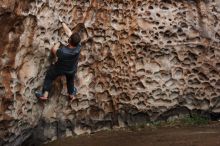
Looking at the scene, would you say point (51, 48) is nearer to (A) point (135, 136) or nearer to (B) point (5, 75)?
(B) point (5, 75)

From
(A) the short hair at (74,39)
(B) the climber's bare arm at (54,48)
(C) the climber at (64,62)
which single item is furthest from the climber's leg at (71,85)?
(A) the short hair at (74,39)

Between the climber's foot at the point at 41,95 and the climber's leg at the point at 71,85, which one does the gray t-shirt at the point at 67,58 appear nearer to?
the climber's leg at the point at 71,85

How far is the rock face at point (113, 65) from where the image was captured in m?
6.28

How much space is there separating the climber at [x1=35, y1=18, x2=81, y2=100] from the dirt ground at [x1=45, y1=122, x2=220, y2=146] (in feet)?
2.77

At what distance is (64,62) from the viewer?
6555 mm

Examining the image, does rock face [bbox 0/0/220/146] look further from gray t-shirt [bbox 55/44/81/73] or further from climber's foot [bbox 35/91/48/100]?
gray t-shirt [bbox 55/44/81/73]

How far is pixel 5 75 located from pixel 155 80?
2.69 m

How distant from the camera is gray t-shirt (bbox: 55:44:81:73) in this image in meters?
6.48

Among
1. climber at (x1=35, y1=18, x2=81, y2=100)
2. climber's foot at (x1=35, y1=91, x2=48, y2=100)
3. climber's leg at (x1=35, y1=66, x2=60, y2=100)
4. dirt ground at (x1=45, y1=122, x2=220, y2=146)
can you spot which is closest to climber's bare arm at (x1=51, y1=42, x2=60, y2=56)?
climber at (x1=35, y1=18, x2=81, y2=100)

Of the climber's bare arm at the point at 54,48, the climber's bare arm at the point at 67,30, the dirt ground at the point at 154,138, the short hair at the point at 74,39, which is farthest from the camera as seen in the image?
the dirt ground at the point at 154,138

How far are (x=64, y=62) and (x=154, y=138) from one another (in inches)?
67.5

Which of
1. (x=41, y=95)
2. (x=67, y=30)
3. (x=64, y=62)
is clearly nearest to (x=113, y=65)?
(x=67, y=30)

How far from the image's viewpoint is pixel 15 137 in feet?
20.9

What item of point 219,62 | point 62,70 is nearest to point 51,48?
point 62,70
